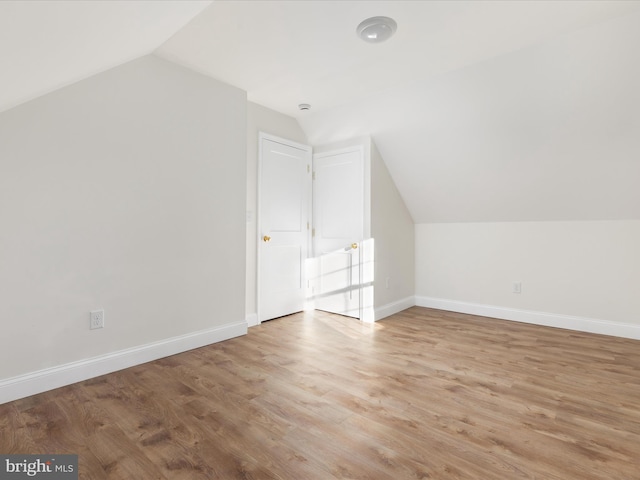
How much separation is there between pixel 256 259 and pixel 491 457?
2691mm

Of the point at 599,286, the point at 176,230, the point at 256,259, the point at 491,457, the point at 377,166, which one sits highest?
the point at 377,166

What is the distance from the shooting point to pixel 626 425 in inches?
68.1

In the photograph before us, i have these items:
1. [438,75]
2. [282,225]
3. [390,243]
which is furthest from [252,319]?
[438,75]

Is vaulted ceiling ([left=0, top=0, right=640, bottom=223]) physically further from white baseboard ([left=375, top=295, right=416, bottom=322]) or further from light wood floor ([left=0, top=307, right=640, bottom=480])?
light wood floor ([left=0, top=307, right=640, bottom=480])

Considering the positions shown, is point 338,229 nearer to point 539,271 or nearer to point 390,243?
point 390,243

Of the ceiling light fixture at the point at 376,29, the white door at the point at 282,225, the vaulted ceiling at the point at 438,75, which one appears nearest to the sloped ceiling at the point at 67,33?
the vaulted ceiling at the point at 438,75

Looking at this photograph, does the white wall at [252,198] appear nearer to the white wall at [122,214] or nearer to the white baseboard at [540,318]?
the white wall at [122,214]

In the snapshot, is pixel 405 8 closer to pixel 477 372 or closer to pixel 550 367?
pixel 477 372

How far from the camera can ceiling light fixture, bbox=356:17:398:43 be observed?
2.14m

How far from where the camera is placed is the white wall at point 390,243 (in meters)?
3.84

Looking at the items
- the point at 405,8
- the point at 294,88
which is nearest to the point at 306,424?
the point at 405,8

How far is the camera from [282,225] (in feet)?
12.7

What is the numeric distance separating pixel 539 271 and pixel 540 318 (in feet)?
1.71

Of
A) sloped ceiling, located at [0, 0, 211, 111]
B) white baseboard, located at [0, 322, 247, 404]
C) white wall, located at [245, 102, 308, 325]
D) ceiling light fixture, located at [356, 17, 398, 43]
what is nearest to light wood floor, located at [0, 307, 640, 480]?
white baseboard, located at [0, 322, 247, 404]
